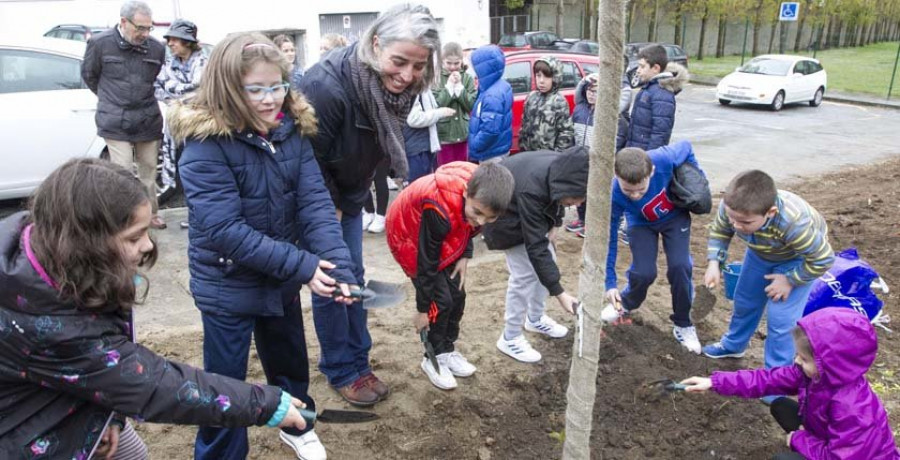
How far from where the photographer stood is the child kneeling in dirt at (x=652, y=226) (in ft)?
11.4

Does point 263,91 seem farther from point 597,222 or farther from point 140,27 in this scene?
point 140,27

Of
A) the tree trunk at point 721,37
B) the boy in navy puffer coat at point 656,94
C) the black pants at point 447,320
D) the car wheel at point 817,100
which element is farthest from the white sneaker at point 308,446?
the tree trunk at point 721,37

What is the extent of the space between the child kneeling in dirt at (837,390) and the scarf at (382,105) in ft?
5.04

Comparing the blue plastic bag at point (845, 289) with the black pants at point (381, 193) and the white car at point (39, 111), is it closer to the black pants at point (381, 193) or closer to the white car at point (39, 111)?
the black pants at point (381, 193)

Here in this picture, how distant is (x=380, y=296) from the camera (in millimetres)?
2594

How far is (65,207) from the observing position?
1.54 metres

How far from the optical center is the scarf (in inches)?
102

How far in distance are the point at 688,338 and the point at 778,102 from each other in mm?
15466

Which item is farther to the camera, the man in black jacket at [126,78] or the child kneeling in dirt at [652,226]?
the man in black jacket at [126,78]

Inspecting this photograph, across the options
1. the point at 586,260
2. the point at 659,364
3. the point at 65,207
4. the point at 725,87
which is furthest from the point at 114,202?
the point at 725,87

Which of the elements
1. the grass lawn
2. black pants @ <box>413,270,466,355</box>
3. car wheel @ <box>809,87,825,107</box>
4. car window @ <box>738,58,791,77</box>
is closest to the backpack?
black pants @ <box>413,270,466,355</box>

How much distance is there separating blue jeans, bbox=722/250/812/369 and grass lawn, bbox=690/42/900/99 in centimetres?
2019

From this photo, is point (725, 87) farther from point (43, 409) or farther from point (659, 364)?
point (43, 409)

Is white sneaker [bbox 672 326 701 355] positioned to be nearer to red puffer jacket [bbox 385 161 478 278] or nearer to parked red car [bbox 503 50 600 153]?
red puffer jacket [bbox 385 161 478 278]
